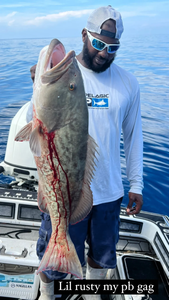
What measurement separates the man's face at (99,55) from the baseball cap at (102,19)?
1.2 inches

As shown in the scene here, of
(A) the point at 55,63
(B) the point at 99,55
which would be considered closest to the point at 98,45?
(B) the point at 99,55

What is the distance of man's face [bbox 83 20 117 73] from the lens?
224 centimetres

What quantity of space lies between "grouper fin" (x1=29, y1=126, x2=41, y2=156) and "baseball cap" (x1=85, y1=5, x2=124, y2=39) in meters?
1.25

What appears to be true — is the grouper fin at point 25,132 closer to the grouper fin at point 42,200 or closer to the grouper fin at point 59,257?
the grouper fin at point 42,200

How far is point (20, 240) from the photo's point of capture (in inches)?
138

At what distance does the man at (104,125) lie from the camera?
224 centimetres

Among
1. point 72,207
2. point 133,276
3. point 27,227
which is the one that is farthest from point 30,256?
point 72,207

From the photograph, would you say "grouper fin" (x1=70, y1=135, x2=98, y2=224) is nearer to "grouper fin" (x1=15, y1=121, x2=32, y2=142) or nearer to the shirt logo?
"grouper fin" (x1=15, y1=121, x2=32, y2=142)

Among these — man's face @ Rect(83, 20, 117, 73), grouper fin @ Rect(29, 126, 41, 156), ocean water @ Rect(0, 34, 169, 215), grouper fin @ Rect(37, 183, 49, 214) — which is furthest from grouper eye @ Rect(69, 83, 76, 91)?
ocean water @ Rect(0, 34, 169, 215)

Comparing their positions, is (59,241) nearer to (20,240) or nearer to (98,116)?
(98,116)

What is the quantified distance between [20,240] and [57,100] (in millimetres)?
2646

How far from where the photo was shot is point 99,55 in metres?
2.25

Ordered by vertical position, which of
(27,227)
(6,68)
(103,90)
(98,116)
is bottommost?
(6,68)

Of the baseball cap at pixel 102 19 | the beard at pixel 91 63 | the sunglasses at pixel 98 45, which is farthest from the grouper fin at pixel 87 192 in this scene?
the baseball cap at pixel 102 19
